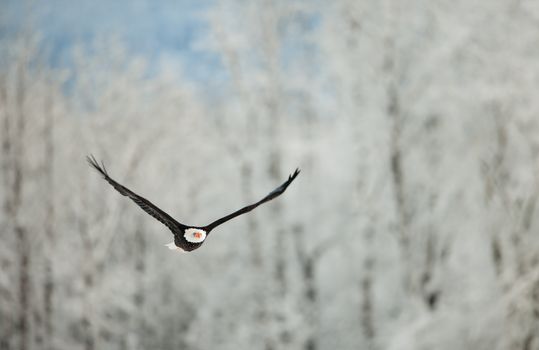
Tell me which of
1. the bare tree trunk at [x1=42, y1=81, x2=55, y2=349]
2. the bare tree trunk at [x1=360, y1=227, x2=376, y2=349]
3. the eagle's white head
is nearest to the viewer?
the eagle's white head

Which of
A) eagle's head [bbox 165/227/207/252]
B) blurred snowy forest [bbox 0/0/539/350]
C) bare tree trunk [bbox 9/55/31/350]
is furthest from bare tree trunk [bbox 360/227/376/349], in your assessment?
bare tree trunk [bbox 9/55/31/350]

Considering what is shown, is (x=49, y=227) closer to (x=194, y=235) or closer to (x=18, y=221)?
(x=18, y=221)

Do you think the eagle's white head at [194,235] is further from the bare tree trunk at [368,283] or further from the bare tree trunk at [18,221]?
the bare tree trunk at [18,221]

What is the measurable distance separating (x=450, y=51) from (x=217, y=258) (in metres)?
6.42

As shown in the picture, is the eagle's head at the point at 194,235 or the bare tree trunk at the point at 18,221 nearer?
the eagle's head at the point at 194,235

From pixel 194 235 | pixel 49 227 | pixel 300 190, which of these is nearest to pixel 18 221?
pixel 49 227

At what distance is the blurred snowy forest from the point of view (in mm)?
5332

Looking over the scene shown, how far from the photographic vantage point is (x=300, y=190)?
29.5 ft

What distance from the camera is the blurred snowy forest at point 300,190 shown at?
17.5 feet

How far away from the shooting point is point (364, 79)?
7031mm

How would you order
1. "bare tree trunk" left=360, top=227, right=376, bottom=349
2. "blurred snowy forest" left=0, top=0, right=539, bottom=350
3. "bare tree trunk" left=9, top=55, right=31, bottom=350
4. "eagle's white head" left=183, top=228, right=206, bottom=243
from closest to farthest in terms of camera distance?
"eagle's white head" left=183, top=228, right=206, bottom=243
"blurred snowy forest" left=0, top=0, right=539, bottom=350
"bare tree trunk" left=360, top=227, right=376, bottom=349
"bare tree trunk" left=9, top=55, right=31, bottom=350

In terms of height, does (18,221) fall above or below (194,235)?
above

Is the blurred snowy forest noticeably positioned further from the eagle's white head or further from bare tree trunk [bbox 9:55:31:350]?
the eagle's white head

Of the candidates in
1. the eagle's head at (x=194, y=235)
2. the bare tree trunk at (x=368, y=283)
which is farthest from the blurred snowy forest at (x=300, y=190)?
the eagle's head at (x=194, y=235)
